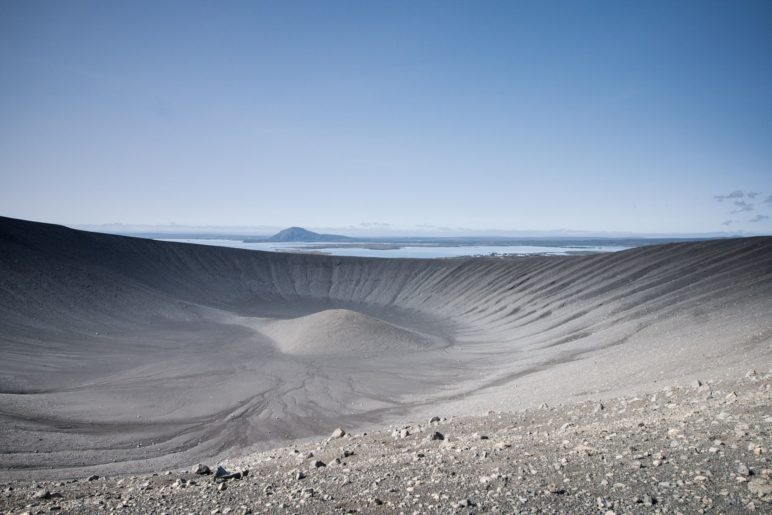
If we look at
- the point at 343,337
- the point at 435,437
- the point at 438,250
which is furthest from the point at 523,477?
the point at 438,250

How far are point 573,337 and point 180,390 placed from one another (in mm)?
14947

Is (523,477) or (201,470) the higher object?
(523,477)

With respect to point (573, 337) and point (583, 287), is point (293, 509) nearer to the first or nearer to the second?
point (573, 337)

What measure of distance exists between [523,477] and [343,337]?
1865cm

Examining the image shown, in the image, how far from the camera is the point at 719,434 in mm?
4863

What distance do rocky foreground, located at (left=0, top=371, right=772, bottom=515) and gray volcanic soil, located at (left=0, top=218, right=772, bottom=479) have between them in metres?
4.10

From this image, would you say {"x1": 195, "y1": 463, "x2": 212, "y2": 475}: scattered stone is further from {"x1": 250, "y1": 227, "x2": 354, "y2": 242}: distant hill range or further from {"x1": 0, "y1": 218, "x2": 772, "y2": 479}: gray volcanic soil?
{"x1": 250, "y1": 227, "x2": 354, "y2": 242}: distant hill range

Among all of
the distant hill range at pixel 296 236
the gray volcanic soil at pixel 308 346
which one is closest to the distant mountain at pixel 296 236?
the distant hill range at pixel 296 236

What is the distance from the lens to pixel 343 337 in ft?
74.3

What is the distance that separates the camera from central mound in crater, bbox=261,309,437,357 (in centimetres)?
2170

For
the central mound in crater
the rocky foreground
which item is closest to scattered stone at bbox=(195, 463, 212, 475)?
the rocky foreground

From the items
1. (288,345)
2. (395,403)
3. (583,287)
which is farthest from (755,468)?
(583,287)

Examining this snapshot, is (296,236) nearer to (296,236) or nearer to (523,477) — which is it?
(296,236)

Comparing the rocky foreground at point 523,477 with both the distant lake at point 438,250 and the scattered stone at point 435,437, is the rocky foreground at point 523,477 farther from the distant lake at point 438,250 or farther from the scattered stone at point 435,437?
the distant lake at point 438,250
